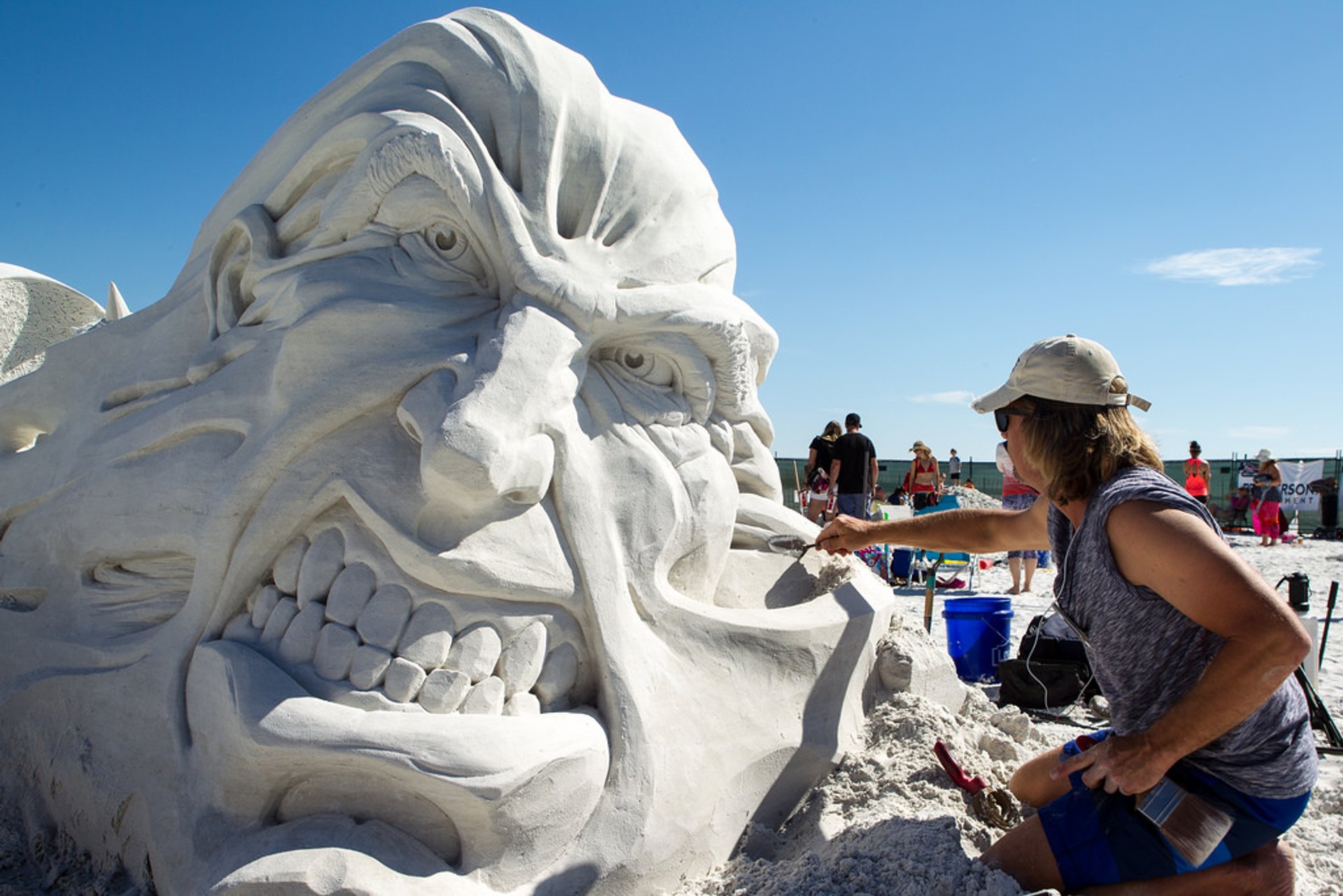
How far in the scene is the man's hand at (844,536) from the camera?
251cm

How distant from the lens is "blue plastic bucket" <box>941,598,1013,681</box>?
13.8 ft

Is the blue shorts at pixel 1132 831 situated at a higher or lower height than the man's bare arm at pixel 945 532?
lower

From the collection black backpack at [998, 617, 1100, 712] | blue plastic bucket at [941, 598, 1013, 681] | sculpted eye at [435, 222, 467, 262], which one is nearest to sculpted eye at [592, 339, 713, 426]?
sculpted eye at [435, 222, 467, 262]

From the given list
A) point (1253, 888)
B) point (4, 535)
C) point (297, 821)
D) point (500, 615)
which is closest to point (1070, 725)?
point (1253, 888)

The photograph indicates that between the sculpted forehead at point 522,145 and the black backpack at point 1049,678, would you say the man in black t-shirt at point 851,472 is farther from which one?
the sculpted forehead at point 522,145

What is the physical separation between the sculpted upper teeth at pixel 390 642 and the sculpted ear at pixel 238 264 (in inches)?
29.5

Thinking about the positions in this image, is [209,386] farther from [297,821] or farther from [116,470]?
[297,821]

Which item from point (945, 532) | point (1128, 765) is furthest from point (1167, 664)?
point (945, 532)

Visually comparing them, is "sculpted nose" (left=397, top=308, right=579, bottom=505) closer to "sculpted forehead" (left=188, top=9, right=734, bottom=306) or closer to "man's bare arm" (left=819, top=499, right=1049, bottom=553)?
"sculpted forehead" (left=188, top=9, right=734, bottom=306)

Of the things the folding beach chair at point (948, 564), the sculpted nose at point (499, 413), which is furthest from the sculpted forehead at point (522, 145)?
the folding beach chair at point (948, 564)

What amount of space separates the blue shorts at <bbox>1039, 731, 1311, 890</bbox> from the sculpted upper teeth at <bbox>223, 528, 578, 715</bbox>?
109 cm

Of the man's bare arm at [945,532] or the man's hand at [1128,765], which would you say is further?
the man's bare arm at [945,532]

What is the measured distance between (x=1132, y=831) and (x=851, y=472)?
18.7 ft

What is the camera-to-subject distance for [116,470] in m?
2.23
